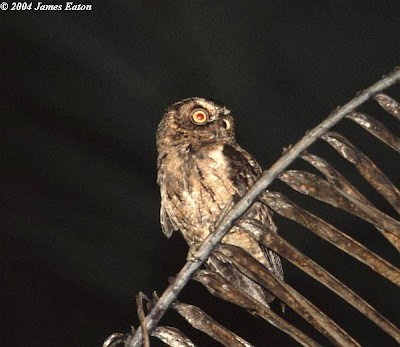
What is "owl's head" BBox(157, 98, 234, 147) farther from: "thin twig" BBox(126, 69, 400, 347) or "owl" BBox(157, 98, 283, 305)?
"thin twig" BBox(126, 69, 400, 347)

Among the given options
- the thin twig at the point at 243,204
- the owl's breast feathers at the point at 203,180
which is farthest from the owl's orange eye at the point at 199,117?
the thin twig at the point at 243,204

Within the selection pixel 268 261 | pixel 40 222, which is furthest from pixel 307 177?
pixel 40 222

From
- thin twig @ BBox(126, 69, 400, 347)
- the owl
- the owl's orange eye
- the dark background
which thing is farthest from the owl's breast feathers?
the dark background

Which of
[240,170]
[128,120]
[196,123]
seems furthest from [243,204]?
[128,120]

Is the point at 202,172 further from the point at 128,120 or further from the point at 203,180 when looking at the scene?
the point at 128,120

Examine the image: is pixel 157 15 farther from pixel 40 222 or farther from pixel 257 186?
pixel 257 186

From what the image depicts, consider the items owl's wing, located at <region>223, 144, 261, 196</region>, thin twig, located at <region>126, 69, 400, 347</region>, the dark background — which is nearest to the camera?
thin twig, located at <region>126, 69, 400, 347</region>
